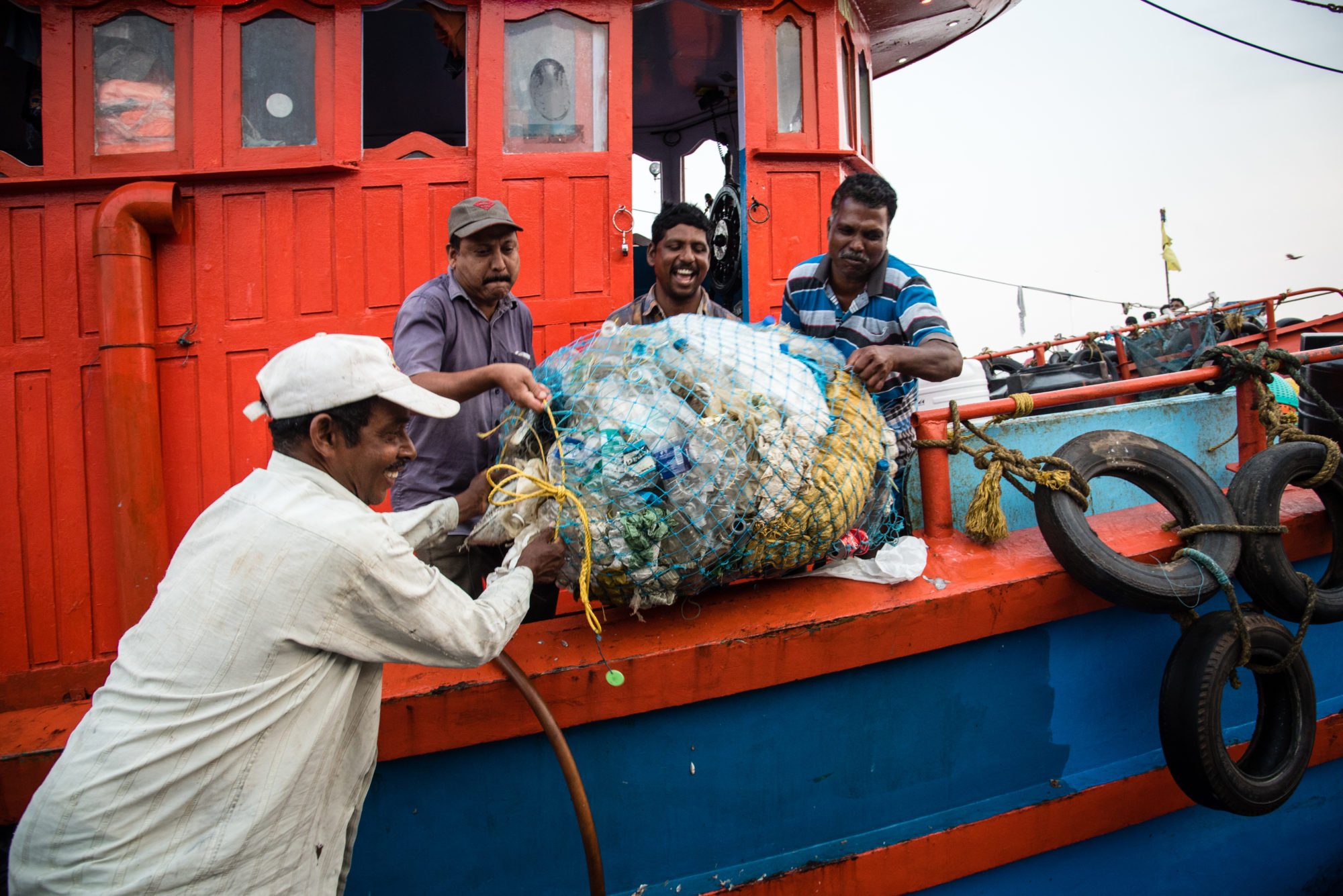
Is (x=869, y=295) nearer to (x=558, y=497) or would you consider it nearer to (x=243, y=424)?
(x=558, y=497)

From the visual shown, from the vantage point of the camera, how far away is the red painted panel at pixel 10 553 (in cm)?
353

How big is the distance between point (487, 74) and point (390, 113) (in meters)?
3.03

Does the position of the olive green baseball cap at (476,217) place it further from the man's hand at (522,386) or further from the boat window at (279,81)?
the boat window at (279,81)

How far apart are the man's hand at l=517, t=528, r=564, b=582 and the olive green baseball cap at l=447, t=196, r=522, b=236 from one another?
1.11m

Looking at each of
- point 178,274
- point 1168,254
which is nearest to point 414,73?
point 178,274

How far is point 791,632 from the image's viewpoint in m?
2.08

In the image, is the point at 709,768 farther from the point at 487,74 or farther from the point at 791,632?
the point at 487,74

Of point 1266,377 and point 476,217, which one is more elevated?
point 476,217

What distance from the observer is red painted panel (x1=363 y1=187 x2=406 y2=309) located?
3.75 m

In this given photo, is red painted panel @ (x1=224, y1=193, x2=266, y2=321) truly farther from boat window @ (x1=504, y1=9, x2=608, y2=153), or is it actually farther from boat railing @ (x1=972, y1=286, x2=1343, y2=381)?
boat railing @ (x1=972, y1=286, x2=1343, y2=381)

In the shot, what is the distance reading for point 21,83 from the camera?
4.28 m

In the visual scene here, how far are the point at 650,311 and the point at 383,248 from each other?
5.38 feet

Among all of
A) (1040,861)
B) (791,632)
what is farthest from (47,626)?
(1040,861)

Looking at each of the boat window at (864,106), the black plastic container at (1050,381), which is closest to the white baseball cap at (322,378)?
the boat window at (864,106)
